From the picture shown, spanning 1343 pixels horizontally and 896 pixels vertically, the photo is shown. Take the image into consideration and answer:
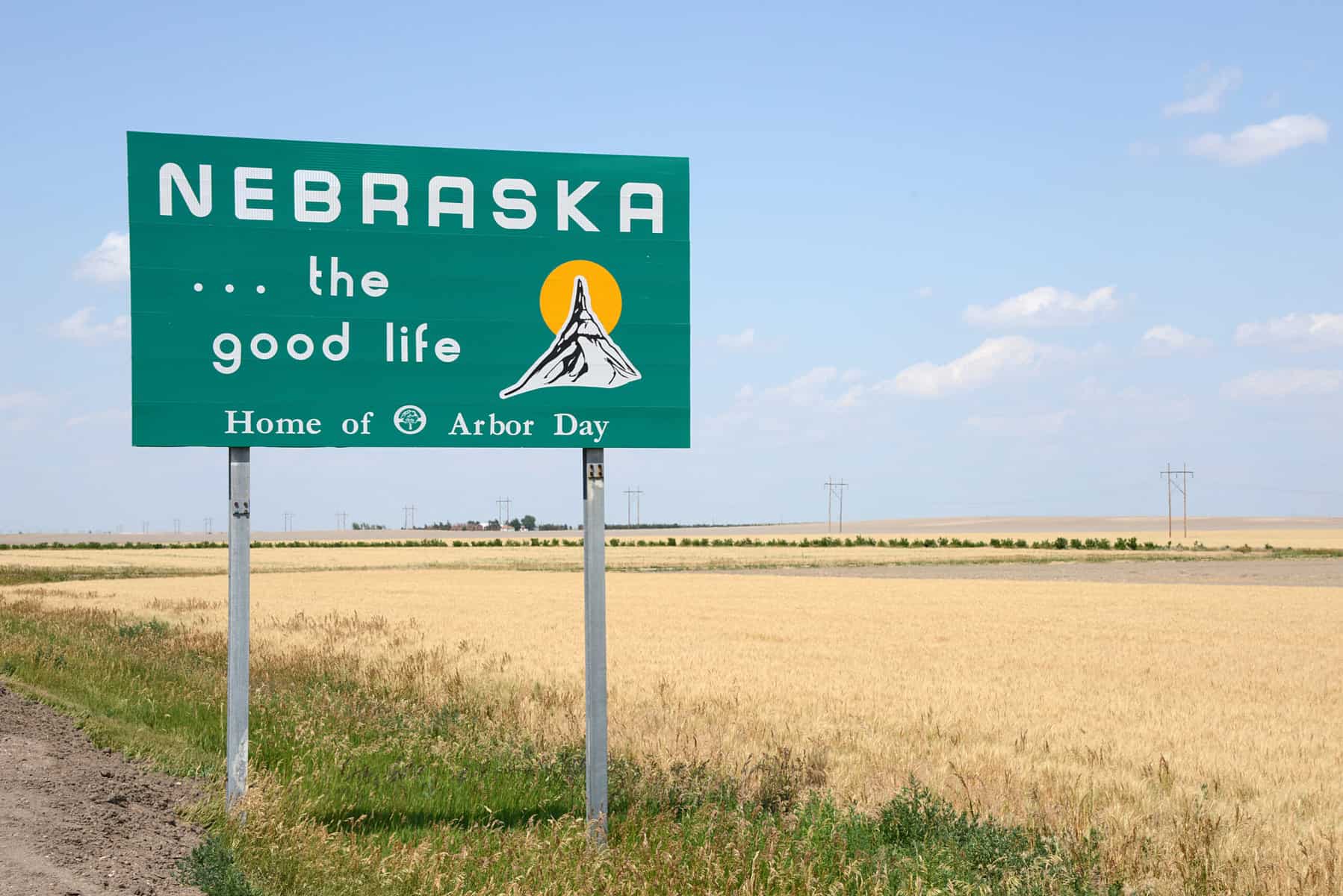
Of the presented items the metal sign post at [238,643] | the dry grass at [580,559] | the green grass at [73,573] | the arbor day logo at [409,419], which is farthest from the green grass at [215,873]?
Answer: the dry grass at [580,559]

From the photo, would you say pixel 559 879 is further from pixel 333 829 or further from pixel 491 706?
pixel 491 706

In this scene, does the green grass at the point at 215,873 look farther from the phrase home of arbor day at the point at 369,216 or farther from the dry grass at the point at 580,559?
the dry grass at the point at 580,559

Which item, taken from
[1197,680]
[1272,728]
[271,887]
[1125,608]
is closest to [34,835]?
[271,887]

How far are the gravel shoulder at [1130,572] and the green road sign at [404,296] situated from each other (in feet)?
170

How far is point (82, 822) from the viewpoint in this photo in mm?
7945

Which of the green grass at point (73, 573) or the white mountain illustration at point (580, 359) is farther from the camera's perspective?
the green grass at point (73, 573)

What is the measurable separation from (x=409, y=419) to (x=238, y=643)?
7.49ft

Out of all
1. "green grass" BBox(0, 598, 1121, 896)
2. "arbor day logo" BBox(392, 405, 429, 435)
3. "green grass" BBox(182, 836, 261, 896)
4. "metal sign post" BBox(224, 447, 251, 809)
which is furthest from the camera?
"arbor day logo" BBox(392, 405, 429, 435)

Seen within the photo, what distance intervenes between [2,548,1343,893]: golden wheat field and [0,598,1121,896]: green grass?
854 millimetres

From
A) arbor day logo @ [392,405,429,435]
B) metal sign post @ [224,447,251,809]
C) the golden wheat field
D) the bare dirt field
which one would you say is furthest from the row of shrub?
metal sign post @ [224,447,251,809]

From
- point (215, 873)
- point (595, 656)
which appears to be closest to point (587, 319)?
point (595, 656)

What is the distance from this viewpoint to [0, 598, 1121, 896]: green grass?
7766 millimetres

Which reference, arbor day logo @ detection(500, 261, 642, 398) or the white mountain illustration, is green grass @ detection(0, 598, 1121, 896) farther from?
arbor day logo @ detection(500, 261, 642, 398)

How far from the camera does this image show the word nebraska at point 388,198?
31.7 ft
